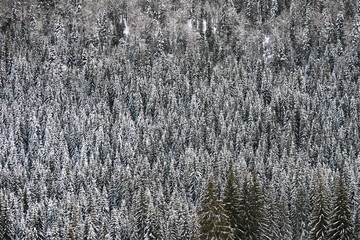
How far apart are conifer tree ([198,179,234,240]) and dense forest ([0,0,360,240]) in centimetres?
9

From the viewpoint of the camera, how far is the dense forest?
218 feet

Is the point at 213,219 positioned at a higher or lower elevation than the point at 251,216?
higher

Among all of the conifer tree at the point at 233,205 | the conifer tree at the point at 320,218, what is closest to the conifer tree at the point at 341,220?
the conifer tree at the point at 320,218

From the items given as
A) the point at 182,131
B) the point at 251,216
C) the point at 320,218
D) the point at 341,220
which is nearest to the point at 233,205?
the point at 251,216

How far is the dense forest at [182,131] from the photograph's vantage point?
6631cm

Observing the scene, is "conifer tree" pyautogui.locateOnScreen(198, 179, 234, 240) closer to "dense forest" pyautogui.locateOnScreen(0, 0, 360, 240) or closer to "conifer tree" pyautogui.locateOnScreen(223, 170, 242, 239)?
"dense forest" pyautogui.locateOnScreen(0, 0, 360, 240)

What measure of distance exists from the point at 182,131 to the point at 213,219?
101358 mm

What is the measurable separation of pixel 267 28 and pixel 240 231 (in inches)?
6816

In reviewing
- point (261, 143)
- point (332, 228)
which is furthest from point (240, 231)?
point (261, 143)

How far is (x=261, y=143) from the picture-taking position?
126 meters

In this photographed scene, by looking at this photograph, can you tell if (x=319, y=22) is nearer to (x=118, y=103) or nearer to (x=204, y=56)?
(x=204, y=56)

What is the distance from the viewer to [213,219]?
3272cm

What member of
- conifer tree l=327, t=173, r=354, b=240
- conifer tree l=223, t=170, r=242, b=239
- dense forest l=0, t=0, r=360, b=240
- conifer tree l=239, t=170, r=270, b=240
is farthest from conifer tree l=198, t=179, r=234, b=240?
conifer tree l=327, t=173, r=354, b=240

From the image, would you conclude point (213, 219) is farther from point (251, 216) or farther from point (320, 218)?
point (320, 218)
